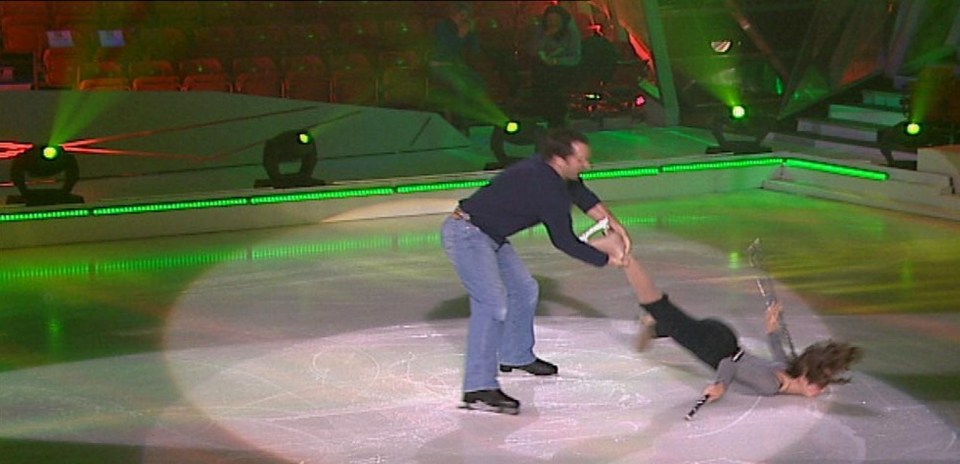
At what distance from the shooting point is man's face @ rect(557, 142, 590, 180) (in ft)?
22.2

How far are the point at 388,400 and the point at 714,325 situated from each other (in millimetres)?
1607

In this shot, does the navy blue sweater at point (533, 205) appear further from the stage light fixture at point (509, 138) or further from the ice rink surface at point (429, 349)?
the stage light fixture at point (509, 138)

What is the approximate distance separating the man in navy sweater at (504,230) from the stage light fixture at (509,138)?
6.78 m

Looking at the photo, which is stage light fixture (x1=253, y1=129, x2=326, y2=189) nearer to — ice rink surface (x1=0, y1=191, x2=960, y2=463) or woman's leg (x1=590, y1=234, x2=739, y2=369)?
ice rink surface (x1=0, y1=191, x2=960, y2=463)

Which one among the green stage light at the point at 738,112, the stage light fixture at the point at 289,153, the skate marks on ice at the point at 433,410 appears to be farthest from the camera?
the green stage light at the point at 738,112

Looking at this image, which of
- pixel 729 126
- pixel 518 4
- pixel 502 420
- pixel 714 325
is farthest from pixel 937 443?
pixel 518 4

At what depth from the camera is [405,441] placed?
6762mm

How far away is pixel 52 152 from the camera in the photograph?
1245 cm

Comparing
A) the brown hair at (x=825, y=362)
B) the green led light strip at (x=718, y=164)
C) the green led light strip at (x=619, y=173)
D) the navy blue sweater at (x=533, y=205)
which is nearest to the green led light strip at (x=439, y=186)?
the green led light strip at (x=619, y=173)

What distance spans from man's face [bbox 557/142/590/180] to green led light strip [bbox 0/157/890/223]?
606 cm

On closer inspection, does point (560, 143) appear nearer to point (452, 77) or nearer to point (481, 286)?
point (481, 286)

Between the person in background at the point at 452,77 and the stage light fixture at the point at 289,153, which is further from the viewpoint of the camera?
the person in background at the point at 452,77

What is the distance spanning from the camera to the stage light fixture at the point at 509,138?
46.3 feet

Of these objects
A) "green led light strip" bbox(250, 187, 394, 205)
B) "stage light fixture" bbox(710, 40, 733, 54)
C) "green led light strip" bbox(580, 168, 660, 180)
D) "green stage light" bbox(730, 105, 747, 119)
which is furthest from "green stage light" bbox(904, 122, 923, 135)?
"green led light strip" bbox(250, 187, 394, 205)
